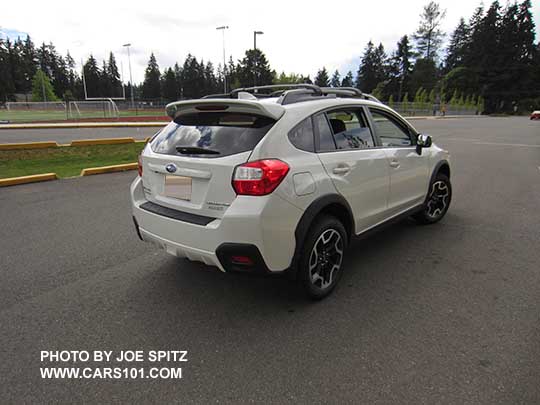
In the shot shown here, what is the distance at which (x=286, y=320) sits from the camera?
113 inches

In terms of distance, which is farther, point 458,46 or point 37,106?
point 458,46

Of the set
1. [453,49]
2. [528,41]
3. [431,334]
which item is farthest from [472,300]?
[453,49]

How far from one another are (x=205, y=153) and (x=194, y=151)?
0.42ft

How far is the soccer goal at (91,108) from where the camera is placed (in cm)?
3641

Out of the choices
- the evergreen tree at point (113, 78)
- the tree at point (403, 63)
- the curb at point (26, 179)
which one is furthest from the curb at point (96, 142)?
the evergreen tree at point (113, 78)

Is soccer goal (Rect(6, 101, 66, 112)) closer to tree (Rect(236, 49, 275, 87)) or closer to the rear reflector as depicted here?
the rear reflector

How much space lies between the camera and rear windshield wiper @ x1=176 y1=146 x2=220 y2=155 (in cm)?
278

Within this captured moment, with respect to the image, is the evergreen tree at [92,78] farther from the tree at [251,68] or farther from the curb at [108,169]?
the curb at [108,169]

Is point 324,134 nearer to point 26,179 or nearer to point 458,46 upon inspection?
point 26,179

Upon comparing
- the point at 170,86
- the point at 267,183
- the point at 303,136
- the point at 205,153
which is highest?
the point at 170,86

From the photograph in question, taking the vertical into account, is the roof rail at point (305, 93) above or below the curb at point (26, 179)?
above

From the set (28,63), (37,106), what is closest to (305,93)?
(37,106)

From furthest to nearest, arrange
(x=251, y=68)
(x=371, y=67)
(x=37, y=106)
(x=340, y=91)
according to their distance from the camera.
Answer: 1. (x=371, y=67)
2. (x=251, y=68)
3. (x=37, y=106)
4. (x=340, y=91)

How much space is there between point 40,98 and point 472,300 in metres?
90.3
